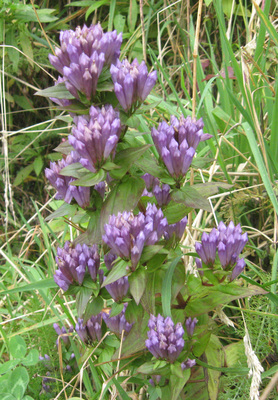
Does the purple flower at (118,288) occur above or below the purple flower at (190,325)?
above

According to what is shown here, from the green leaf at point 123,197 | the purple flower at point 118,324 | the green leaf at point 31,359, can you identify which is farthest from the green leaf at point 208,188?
the green leaf at point 31,359

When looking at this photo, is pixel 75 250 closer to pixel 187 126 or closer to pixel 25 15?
pixel 187 126

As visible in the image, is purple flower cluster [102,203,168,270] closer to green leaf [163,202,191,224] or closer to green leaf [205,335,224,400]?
green leaf [163,202,191,224]

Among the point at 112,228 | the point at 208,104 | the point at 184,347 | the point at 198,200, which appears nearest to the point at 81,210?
the point at 112,228

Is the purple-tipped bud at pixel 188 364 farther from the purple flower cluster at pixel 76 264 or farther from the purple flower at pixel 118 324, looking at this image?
the purple flower cluster at pixel 76 264

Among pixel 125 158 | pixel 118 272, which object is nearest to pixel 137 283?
pixel 118 272

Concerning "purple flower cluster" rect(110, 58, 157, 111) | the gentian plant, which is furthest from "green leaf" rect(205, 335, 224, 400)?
"purple flower cluster" rect(110, 58, 157, 111)
